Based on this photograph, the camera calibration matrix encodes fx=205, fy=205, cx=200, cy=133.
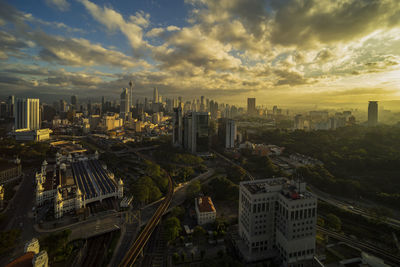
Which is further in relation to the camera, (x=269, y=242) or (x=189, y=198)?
(x=189, y=198)

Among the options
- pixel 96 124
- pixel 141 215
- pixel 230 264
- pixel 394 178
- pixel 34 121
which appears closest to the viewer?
pixel 230 264

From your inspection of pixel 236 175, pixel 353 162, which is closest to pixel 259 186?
pixel 236 175

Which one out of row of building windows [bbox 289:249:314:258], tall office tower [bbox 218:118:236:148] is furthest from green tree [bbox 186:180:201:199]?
tall office tower [bbox 218:118:236:148]

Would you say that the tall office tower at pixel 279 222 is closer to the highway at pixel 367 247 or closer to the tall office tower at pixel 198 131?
the highway at pixel 367 247

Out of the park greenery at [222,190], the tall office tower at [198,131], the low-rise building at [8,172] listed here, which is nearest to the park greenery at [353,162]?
the park greenery at [222,190]

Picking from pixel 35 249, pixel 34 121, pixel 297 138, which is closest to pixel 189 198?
pixel 35 249

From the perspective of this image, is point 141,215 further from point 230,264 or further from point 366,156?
point 366,156

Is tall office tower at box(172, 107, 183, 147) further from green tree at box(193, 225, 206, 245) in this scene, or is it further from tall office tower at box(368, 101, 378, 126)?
tall office tower at box(368, 101, 378, 126)
